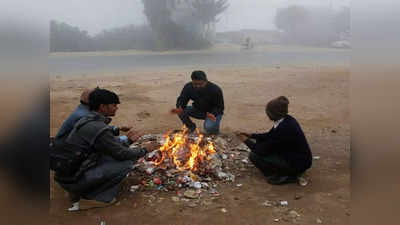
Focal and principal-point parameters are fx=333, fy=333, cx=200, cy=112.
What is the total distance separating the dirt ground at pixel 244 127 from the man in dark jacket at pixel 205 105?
73 cm

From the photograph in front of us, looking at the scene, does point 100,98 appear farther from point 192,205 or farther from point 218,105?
point 218,105

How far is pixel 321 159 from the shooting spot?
220 inches

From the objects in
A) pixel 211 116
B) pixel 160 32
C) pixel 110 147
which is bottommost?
pixel 110 147

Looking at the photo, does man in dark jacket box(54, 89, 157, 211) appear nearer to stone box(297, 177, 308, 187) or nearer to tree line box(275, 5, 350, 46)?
stone box(297, 177, 308, 187)

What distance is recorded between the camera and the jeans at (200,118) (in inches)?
265

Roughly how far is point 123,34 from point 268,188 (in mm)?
28589

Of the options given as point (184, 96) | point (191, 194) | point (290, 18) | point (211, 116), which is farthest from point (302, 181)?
point (290, 18)

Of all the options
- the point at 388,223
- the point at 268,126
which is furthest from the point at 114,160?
the point at 268,126

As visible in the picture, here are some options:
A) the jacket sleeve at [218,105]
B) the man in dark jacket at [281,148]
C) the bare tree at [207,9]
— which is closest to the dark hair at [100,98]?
the man in dark jacket at [281,148]

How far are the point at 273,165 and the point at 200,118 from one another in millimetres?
2631

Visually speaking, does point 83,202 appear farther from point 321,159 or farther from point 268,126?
point 268,126

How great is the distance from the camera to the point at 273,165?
15.2 ft

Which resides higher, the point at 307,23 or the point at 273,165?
the point at 307,23

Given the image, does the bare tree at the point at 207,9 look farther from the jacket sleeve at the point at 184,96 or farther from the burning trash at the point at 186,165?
the burning trash at the point at 186,165
